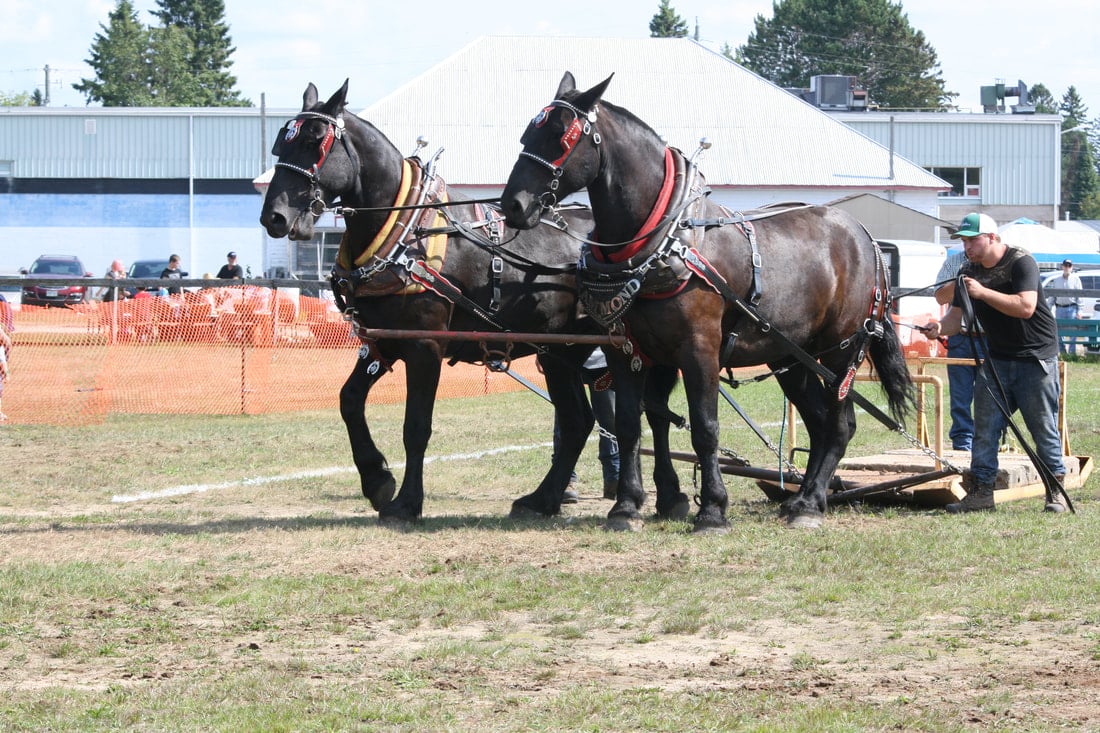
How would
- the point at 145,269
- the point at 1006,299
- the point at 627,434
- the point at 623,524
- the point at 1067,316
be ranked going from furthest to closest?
the point at 145,269
the point at 1067,316
the point at 1006,299
the point at 627,434
the point at 623,524

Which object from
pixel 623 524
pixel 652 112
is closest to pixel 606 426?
pixel 623 524

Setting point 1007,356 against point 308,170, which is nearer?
point 308,170

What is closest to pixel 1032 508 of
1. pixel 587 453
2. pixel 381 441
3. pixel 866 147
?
pixel 587 453

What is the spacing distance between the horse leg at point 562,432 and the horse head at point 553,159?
1.52 metres

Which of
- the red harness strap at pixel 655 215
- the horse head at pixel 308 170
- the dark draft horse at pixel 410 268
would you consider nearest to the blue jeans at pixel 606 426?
the dark draft horse at pixel 410 268

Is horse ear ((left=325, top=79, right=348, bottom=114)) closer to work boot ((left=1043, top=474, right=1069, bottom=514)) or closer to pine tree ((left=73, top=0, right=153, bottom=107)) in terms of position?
work boot ((left=1043, top=474, right=1069, bottom=514))

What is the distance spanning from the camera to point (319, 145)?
789 centimetres

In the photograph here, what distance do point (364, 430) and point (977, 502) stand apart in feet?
13.1

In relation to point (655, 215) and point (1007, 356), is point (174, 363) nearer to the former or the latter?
point (655, 215)

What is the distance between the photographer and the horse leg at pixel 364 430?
8.45 metres

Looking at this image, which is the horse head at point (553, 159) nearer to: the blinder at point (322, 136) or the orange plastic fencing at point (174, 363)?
the blinder at point (322, 136)

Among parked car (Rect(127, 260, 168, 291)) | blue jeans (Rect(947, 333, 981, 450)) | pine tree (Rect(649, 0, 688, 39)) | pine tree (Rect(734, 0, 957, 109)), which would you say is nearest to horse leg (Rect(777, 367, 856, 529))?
A: blue jeans (Rect(947, 333, 981, 450))

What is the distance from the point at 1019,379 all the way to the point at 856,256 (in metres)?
1.47

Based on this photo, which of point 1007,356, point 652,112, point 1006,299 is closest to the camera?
point 1006,299
